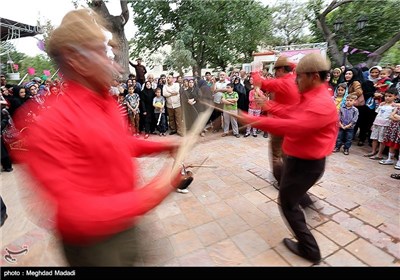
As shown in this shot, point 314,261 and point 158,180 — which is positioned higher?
point 158,180

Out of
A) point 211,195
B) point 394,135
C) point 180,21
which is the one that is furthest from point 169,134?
point 180,21

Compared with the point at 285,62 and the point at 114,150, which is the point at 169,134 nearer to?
the point at 285,62

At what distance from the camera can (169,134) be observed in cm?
837

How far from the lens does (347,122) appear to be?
5727 mm

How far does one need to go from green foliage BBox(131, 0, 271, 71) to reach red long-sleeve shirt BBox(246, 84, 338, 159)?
53.1ft

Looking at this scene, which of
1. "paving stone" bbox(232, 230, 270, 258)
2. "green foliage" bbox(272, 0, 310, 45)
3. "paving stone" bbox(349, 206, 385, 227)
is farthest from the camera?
"green foliage" bbox(272, 0, 310, 45)

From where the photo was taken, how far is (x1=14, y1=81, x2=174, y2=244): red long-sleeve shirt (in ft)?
2.84

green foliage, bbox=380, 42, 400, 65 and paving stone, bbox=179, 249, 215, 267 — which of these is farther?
green foliage, bbox=380, 42, 400, 65

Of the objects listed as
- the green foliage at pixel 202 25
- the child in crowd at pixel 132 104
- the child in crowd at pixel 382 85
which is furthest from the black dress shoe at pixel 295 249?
the green foliage at pixel 202 25

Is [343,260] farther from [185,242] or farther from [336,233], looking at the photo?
[185,242]

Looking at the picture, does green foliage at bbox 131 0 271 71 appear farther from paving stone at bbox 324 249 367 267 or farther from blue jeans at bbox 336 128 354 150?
paving stone at bbox 324 249 367 267

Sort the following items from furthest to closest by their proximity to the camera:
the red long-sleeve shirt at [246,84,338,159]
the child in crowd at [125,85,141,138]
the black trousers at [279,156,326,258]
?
the child in crowd at [125,85,141,138] → the black trousers at [279,156,326,258] → the red long-sleeve shirt at [246,84,338,159]

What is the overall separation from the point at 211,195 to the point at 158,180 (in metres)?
2.85

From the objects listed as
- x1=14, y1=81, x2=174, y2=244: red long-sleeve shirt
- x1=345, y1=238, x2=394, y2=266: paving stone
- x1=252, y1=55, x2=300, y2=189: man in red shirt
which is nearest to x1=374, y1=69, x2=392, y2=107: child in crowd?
x1=252, y1=55, x2=300, y2=189: man in red shirt
